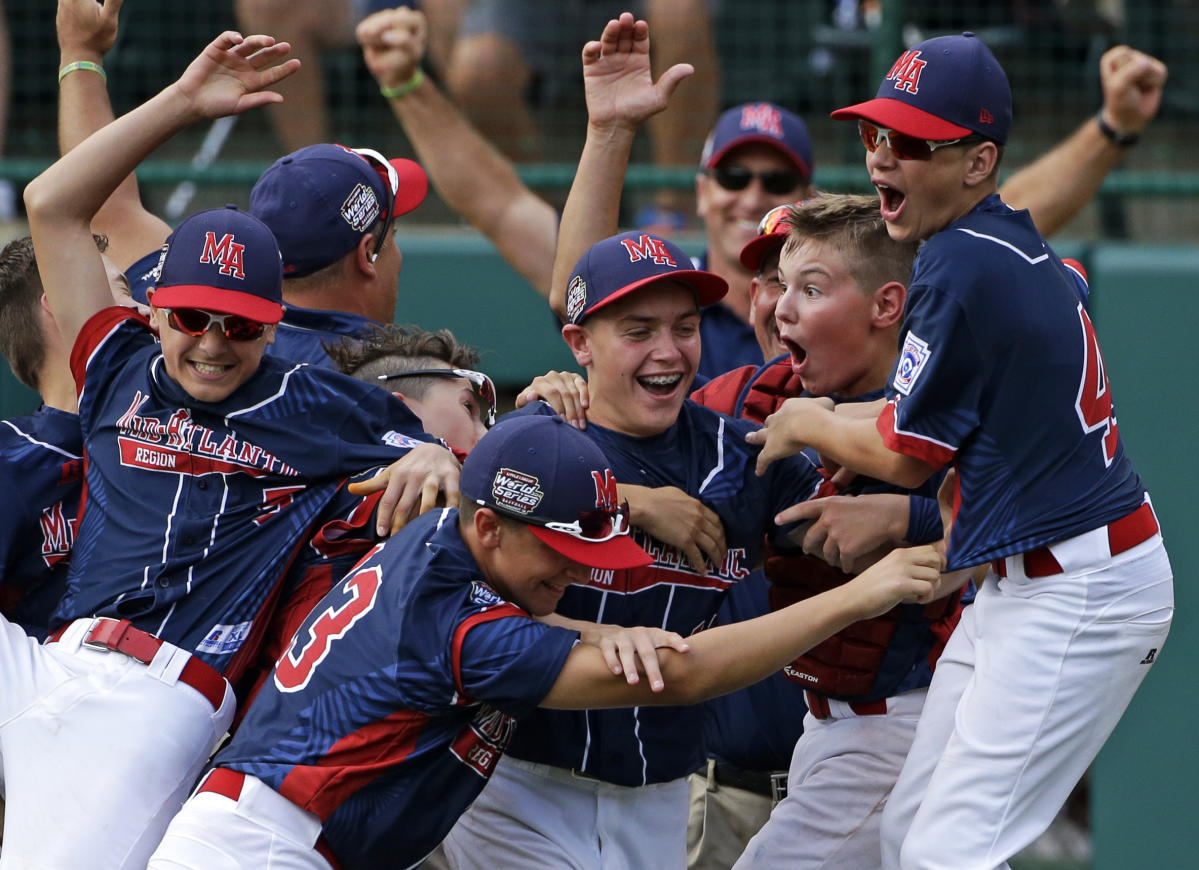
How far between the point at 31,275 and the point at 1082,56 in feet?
14.2

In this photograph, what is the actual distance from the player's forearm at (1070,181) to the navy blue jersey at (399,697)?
300 cm

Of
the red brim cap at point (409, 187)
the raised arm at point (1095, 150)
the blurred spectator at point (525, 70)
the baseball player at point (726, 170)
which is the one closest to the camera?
the red brim cap at point (409, 187)

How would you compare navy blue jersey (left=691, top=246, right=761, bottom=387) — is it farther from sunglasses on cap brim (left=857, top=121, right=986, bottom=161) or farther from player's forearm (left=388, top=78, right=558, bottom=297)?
sunglasses on cap brim (left=857, top=121, right=986, bottom=161)

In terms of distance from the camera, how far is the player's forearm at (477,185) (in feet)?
17.7

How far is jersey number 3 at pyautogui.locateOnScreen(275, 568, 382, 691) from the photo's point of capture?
113 inches

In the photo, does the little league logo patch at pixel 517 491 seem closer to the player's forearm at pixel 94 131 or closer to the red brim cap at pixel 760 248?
the red brim cap at pixel 760 248

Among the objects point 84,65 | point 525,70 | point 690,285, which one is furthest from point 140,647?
point 525,70

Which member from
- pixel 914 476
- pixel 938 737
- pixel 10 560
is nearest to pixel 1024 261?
pixel 914 476

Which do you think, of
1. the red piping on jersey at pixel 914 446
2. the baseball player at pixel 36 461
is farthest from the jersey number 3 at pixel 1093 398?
the baseball player at pixel 36 461

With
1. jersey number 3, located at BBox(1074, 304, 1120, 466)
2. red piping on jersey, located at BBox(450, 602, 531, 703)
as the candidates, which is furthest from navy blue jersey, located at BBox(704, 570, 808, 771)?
red piping on jersey, located at BBox(450, 602, 531, 703)

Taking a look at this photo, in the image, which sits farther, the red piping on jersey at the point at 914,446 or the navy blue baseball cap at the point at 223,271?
the navy blue baseball cap at the point at 223,271

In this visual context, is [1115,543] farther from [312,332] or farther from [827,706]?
[312,332]

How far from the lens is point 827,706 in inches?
139

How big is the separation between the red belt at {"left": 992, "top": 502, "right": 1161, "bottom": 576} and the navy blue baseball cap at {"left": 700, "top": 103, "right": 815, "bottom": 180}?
2.22 meters
